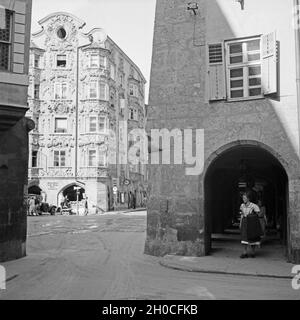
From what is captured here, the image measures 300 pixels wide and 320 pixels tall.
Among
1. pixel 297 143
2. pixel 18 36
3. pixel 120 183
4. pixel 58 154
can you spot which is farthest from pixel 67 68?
pixel 297 143

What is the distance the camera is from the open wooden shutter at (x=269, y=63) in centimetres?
1195

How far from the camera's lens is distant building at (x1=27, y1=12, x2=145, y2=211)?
154ft

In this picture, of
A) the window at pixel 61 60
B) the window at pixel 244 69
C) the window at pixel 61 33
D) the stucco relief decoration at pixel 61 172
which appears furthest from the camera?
the window at pixel 61 33

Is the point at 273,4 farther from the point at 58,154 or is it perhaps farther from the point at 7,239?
the point at 58,154

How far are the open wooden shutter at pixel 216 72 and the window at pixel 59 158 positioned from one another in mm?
36232

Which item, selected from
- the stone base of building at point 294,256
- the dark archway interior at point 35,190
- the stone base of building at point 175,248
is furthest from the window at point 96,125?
the stone base of building at point 294,256

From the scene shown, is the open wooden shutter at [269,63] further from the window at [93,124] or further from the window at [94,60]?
the window at [94,60]

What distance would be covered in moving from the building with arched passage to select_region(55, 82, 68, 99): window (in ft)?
117

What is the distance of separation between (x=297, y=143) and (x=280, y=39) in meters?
2.75

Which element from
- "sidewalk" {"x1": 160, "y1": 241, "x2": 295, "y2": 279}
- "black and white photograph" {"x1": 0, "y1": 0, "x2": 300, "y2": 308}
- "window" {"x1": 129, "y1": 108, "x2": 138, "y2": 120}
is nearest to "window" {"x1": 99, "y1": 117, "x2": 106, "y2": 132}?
"window" {"x1": 129, "y1": 108, "x2": 138, "y2": 120}

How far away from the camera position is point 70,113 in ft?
158

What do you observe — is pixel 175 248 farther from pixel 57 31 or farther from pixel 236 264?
pixel 57 31

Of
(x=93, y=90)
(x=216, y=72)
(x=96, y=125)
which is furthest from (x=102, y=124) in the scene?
(x=216, y=72)

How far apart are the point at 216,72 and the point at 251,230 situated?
14.6 feet
